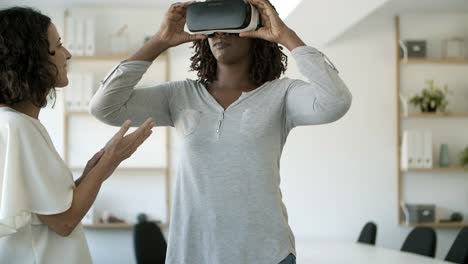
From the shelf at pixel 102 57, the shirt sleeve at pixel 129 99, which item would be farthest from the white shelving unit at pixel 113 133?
the shirt sleeve at pixel 129 99

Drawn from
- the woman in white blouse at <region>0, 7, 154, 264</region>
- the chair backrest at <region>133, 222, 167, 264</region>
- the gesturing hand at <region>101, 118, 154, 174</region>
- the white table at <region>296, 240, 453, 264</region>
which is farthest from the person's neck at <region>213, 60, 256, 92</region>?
the white table at <region>296, 240, 453, 264</region>

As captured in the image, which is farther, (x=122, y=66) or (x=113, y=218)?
(x=113, y=218)

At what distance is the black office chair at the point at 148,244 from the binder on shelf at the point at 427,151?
2.65 meters

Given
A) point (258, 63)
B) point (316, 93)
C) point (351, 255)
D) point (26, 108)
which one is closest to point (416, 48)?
Answer: point (351, 255)

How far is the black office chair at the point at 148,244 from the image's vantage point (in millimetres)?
3959

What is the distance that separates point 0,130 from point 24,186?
0.14 meters

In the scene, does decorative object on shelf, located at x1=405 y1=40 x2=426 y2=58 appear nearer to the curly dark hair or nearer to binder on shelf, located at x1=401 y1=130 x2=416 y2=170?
binder on shelf, located at x1=401 y1=130 x2=416 y2=170

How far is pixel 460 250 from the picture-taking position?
4.04m

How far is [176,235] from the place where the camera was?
5.62 feet

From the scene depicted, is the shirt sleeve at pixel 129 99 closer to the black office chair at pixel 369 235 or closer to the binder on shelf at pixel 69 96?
the black office chair at pixel 369 235

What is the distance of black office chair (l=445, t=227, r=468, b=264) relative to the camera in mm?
3980

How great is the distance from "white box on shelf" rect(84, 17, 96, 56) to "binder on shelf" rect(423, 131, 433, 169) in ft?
9.35

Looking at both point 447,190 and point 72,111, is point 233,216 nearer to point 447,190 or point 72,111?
point 72,111

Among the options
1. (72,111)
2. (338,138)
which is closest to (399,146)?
(338,138)
